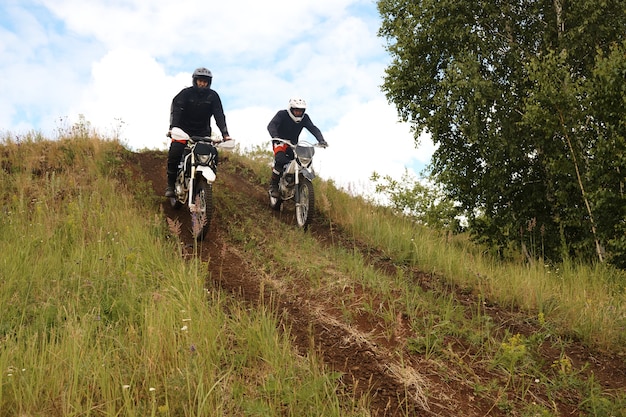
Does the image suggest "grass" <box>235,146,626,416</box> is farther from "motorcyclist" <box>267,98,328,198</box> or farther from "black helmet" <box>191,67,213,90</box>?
"black helmet" <box>191,67,213,90</box>

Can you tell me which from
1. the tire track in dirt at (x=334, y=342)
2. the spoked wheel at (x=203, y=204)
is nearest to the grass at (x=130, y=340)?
the tire track in dirt at (x=334, y=342)

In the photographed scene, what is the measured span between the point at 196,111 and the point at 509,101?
666cm

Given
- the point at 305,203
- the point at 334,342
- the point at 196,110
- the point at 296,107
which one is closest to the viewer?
the point at 334,342

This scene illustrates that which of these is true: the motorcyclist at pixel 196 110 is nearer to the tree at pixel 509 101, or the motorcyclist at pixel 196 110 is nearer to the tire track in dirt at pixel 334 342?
the tire track in dirt at pixel 334 342

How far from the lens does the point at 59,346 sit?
436 cm

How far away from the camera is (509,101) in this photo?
1157 centimetres

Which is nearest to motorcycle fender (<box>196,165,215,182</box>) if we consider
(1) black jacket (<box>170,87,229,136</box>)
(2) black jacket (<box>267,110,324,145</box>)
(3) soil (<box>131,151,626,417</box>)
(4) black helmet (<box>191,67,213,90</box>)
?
(1) black jacket (<box>170,87,229,136</box>)

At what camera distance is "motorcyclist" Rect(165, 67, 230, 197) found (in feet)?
30.3

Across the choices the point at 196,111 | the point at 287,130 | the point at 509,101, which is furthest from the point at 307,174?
the point at 509,101

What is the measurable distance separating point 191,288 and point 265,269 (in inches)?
79.5

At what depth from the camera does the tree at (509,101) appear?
9820 millimetres

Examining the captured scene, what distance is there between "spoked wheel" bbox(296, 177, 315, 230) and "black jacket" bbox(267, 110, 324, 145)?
1349mm

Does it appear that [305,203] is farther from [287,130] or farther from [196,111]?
[196,111]

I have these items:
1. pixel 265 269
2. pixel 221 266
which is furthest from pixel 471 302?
pixel 221 266
